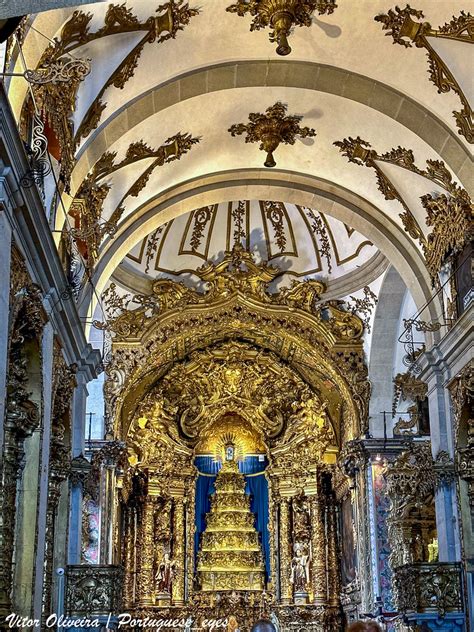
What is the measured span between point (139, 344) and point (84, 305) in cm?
561

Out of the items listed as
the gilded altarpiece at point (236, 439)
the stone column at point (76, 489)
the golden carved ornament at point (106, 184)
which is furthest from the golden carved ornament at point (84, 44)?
the gilded altarpiece at point (236, 439)

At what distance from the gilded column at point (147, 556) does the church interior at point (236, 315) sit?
6 cm

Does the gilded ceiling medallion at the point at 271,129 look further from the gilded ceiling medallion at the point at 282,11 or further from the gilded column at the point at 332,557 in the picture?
the gilded column at the point at 332,557

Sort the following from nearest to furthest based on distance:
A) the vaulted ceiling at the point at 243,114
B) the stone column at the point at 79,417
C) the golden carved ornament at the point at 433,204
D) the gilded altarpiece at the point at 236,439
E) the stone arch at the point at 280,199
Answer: the vaulted ceiling at the point at 243,114 → the golden carved ornament at the point at 433,204 → the stone column at the point at 79,417 → the stone arch at the point at 280,199 → the gilded altarpiece at the point at 236,439

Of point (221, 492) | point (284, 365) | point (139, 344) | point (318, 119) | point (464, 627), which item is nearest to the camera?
point (464, 627)

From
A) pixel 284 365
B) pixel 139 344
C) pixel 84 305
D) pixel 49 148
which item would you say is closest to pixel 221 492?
pixel 284 365

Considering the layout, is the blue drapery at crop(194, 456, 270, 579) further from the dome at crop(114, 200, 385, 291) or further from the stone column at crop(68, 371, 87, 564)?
the stone column at crop(68, 371, 87, 564)

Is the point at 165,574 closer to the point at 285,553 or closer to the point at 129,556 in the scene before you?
the point at 129,556

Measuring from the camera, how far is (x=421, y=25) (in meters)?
12.4

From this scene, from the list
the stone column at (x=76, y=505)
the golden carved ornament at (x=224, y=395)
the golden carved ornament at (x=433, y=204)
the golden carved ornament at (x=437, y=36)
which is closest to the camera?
the golden carved ornament at (x=437, y=36)

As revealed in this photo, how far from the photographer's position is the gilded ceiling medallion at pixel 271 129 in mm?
15625

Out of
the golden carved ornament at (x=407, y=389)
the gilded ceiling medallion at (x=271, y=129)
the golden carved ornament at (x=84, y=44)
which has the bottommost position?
the golden carved ornament at (x=407, y=389)

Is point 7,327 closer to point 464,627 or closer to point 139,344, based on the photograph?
point 464,627

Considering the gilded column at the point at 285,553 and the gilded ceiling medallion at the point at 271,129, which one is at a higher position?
the gilded ceiling medallion at the point at 271,129
